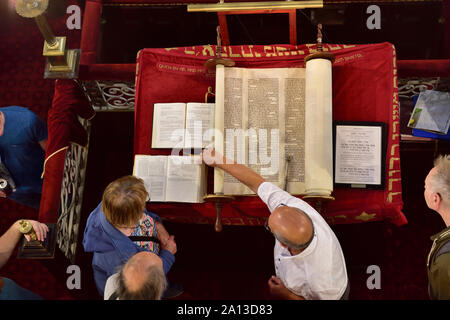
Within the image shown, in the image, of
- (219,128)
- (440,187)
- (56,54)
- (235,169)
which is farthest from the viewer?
(56,54)

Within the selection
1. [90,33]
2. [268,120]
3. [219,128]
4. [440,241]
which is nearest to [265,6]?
[268,120]

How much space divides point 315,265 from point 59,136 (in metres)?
1.75

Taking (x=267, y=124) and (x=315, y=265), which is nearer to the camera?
(x=315, y=265)

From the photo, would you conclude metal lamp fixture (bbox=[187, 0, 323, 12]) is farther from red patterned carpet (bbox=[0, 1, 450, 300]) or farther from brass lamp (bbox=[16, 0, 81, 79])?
red patterned carpet (bbox=[0, 1, 450, 300])

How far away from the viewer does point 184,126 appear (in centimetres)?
270

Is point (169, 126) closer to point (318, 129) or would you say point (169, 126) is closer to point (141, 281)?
point (318, 129)

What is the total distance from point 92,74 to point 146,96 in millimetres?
→ 466

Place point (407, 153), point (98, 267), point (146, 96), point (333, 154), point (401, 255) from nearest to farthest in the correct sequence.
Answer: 1. point (98, 267)
2. point (333, 154)
3. point (146, 96)
4. point (401, 255)
5. point (407, 153)

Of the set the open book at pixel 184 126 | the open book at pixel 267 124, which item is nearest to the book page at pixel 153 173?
the open book at pixel 184 126

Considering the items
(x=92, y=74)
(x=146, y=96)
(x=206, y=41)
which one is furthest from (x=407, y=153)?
(x=92, y=74)

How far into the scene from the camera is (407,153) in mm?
3586

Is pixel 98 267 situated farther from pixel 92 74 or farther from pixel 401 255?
pixel 401 255

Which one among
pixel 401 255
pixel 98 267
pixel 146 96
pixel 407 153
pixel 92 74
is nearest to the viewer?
pixel 98 267

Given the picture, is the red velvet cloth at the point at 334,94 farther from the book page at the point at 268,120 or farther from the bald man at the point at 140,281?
the bald man at the point at 140,281
